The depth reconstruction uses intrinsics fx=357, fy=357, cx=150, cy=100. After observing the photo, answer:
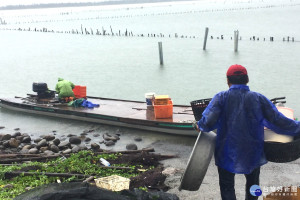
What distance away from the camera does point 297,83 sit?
22.8 meters

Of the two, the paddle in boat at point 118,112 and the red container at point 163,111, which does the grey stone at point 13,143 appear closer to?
the paddle in boat at point 118,112

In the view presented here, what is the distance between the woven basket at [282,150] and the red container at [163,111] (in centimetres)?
710

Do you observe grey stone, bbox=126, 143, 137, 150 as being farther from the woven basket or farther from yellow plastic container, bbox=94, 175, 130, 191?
the woven basket

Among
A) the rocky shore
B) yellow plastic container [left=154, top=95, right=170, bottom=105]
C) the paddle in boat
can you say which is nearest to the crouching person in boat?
the paddle in boat

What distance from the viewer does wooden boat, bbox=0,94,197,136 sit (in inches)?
442

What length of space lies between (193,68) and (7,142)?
20.8m

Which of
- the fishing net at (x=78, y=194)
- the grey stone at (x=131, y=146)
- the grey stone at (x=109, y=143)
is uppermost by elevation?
the fishing net at (x=78, y=194)

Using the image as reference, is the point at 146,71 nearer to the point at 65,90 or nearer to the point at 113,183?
the point at 65,90

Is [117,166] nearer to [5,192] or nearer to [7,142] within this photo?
[5,192]

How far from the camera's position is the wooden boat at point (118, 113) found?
11231 mm

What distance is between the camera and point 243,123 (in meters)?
4.24

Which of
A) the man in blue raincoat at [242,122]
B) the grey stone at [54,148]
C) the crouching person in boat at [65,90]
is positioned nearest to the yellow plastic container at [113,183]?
the man in blue raincoat at [242,122]

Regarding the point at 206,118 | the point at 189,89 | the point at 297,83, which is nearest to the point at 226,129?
the point at 206,118

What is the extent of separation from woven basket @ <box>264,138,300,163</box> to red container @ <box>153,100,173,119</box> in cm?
710
